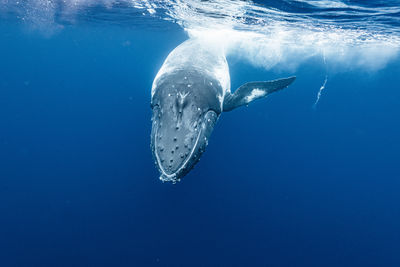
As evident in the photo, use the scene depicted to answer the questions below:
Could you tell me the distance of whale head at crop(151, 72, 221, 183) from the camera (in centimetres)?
509

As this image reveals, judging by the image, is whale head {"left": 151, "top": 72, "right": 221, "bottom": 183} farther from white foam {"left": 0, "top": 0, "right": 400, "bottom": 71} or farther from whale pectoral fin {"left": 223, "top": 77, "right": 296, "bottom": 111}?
white foam {"left": 0, "top": 0, "right": 400, "bottom": 71}

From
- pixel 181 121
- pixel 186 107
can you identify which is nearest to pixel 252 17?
pixel 186 107

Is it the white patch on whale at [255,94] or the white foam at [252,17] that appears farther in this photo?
the white foam at [252,17]

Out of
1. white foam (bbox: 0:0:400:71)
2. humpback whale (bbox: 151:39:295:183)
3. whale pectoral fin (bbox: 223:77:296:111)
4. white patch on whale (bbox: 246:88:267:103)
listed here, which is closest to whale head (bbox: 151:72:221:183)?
humpback whale (bbox: 151:39:295:183)

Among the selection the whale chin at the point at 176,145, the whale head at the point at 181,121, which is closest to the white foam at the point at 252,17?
the whale head at the point at 181,121

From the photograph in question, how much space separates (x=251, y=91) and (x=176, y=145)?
3.60 metres

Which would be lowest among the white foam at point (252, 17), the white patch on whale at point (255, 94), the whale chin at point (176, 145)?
the whale chin at point (176, 145)

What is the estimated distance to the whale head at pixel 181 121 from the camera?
16.7 ft

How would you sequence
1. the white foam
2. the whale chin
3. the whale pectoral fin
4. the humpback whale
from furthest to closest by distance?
the white foam
the whale pectoral fin
the humpback whale
the whale chin

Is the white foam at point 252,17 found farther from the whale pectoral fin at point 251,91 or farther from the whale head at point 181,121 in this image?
the whale head at point 181,121

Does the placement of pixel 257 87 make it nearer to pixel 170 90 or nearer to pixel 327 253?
pixel 170 90

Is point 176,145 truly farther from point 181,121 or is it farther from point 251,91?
point 251,91

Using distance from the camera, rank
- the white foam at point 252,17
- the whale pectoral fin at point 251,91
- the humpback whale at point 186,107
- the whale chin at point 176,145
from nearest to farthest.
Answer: the whale chin at point 176,145 → the humpback whale at point 186,107 → the whale pectoral fin at point 251,91 → the white foam at point 252,17

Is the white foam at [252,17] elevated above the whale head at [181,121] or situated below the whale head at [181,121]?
above
